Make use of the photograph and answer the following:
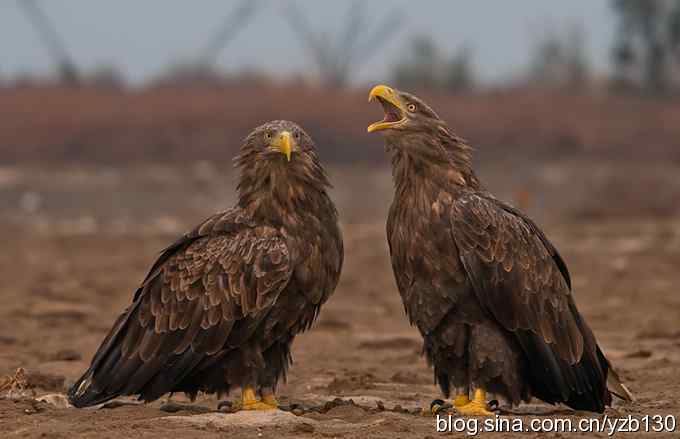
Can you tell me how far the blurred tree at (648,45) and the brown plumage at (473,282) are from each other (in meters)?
36.5

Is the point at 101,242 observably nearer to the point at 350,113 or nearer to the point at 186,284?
the point at 350,113

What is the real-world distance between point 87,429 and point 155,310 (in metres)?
1.12

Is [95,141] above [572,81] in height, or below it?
below

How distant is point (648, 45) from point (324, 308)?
31.0 m

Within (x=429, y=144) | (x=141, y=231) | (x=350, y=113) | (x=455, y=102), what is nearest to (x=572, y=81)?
(x=455, y=102)

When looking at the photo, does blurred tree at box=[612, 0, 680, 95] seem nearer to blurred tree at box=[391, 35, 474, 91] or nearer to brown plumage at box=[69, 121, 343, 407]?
blurred tree at box=[391, 35, 474, 91]

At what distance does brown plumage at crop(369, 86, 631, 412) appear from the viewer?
7852 mm

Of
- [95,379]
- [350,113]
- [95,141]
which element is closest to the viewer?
[95,379]

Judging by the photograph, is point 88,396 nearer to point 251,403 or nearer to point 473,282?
point 251,403

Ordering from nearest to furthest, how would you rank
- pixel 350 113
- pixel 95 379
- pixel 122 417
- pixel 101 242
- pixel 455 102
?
pixel 122 417 → pixel 95 379 → pixel 101 242 → pixel 350 113 → pixel 455 102

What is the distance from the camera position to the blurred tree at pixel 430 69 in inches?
1821

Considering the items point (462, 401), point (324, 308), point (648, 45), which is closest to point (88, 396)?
point (462, 401)

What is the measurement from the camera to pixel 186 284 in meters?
8.19

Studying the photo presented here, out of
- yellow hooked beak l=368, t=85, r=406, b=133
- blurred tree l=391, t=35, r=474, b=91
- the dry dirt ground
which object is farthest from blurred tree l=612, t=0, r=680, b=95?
yellow hooked beak l=368, t=85, r=406, b=133
